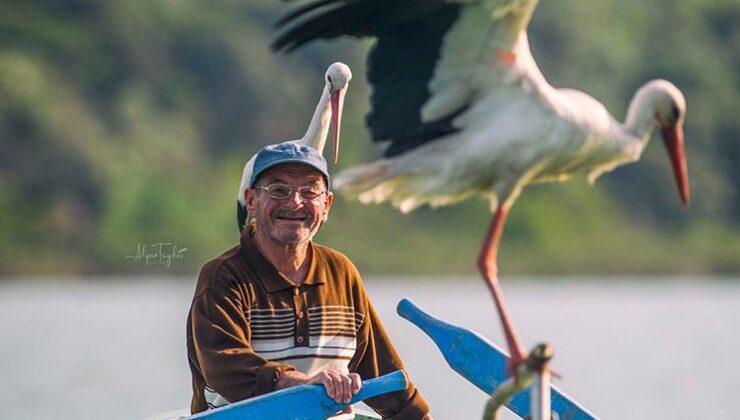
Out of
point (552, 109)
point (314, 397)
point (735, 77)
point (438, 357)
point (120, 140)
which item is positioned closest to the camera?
point (552, 109)

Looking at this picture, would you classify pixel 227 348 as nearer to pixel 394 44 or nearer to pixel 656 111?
pixel 394 44

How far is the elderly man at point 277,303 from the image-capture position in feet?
15.3

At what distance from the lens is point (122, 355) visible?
19578 millimetres

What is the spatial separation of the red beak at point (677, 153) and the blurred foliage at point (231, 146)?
21.2 meters

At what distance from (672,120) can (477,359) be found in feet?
4.01

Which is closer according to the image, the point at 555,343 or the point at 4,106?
the point at 555,343

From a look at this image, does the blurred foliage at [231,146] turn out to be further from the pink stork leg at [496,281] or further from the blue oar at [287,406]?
the pink stork leg at [496,281]

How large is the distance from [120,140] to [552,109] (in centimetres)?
2723

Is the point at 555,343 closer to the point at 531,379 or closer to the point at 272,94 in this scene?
the point at 272,94

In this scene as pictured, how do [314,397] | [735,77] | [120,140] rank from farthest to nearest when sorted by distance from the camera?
1. [735,77]
2. [120,140]
3. [314,397]

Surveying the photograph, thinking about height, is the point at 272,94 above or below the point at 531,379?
above

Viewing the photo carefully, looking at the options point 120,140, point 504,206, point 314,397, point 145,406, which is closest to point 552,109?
point 504,206
